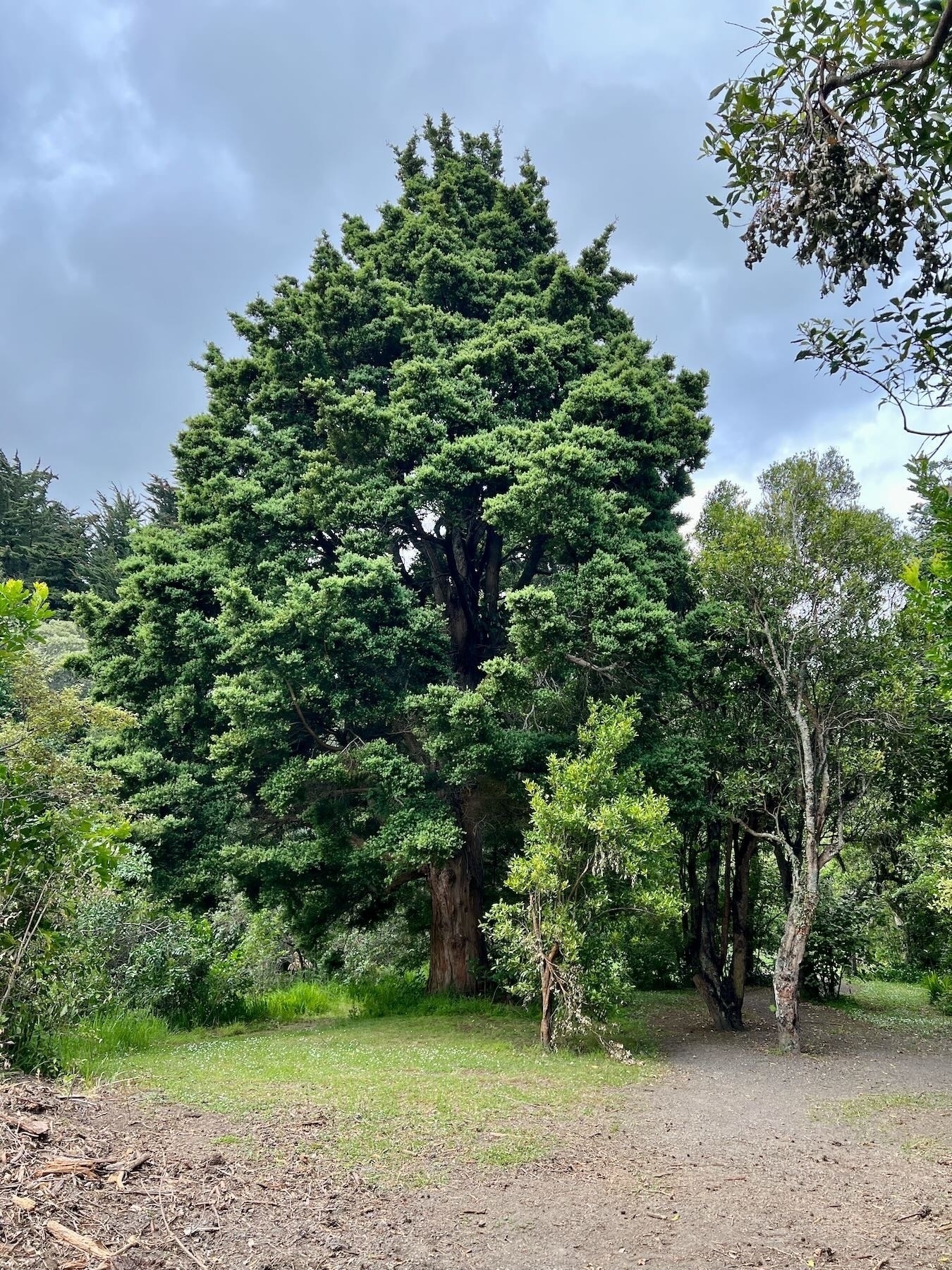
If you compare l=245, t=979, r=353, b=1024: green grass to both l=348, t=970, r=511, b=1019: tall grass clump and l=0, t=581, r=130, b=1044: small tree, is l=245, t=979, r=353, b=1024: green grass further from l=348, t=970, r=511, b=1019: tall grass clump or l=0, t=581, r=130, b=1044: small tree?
l=0, t=581, r=130, b=1044: small tree

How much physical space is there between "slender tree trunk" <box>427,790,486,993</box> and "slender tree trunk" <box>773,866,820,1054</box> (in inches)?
191

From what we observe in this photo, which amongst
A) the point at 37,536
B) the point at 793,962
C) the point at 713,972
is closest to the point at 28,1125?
the point at 793,962

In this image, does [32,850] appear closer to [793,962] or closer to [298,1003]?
[793,962]

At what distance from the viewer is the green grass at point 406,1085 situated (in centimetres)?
535

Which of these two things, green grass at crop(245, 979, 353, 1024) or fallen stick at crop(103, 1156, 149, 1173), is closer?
fallen stick at crop(103, 1156, 149, 1173)

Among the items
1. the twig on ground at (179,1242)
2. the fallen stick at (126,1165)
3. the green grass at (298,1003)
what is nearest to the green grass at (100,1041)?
the fallen stick at (126,1165)

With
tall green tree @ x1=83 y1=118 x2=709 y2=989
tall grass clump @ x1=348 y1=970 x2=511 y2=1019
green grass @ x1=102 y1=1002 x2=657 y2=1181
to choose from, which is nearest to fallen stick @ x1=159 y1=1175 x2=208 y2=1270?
green grass @ x1=102 y1=1002 x2=657 y2=1181

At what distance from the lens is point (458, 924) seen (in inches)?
522

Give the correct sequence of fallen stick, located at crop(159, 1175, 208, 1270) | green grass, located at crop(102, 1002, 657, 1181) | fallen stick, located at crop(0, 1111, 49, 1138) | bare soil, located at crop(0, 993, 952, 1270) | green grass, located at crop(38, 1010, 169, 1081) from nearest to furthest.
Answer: fallen stick, located at crop(159, 1175, 208, 1270), bare soil, located at crop(0, 993, 952, 1270), fallen stick, located at crop(0, 1111, 49, 1138), green grass, located at crop(102, 1002, 657, 1181), green grass, located at crop(38, 1010, 169, 1081)

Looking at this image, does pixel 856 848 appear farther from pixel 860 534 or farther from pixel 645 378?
pixel 645 378

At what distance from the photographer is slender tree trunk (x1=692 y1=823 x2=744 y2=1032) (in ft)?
39.1

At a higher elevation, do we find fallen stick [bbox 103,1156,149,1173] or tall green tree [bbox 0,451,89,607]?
tall green tree [bbox 0,451,89,607]

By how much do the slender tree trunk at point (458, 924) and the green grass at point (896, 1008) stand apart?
694cm

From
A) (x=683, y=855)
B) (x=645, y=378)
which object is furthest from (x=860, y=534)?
(x=683, y=855)
